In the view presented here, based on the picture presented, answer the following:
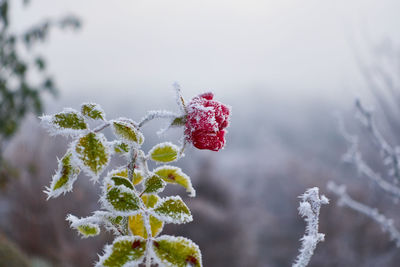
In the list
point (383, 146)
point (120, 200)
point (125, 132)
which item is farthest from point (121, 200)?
point (383, 146)

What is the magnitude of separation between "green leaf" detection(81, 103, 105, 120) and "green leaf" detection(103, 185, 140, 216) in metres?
0.12

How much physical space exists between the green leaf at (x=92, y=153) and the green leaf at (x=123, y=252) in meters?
0.10

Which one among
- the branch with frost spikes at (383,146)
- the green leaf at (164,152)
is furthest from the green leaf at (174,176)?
the branch with frost spikes at (383,146)

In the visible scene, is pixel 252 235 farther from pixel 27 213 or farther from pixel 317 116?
pixel 317 116

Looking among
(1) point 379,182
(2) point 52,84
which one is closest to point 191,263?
(1) point 379,182

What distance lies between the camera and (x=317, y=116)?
16.1m

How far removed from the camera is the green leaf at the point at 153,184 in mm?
557

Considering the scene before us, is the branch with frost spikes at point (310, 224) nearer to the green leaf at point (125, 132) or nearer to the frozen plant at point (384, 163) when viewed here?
the green leaf at point (125, 132)

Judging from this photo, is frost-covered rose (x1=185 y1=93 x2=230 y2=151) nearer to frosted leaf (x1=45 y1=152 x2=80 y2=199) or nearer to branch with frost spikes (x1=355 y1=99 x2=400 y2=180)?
frosted leaf (x1=45 y1=152 x2=80 y2=199)

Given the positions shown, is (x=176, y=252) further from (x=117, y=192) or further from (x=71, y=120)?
(x=71, y=120)

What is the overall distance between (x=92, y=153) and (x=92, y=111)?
8 cm

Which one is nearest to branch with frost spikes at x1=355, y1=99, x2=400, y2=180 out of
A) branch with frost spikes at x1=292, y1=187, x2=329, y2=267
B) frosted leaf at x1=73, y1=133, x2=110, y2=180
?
branch with frost spikes at x1=292, y1=187, x2=329, y2=267

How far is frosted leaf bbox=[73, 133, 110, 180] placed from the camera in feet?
1.51

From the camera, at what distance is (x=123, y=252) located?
18.0 inches
